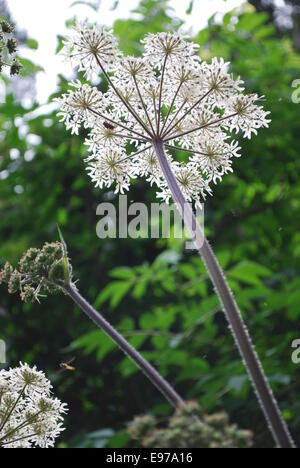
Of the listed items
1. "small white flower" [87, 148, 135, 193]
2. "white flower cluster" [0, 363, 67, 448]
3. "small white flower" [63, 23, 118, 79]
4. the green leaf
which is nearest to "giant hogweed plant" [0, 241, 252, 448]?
"white flower cluster" [0, 363, 67, 448]

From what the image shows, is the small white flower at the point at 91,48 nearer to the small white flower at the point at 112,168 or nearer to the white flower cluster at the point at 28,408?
the small white flower at the point at 112,168

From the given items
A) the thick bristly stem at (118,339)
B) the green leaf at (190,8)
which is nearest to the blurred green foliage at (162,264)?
the green leaf at (190,8)

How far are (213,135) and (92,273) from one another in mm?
1816

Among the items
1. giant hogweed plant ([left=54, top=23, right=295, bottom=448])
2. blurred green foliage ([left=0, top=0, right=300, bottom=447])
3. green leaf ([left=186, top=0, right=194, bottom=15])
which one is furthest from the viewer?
blurred green foliage ([left=0, top=0, right=300, bottom=447])

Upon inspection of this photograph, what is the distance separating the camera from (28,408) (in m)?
0.85

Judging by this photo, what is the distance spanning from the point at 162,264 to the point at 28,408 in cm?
143

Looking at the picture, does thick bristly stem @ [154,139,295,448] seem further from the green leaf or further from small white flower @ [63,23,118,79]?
the green leaf

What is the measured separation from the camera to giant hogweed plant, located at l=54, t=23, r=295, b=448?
917mm

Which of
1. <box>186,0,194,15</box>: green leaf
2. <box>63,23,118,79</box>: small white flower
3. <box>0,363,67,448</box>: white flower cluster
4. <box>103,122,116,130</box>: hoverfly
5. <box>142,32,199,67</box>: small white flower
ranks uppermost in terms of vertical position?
<box>186,0,194,15</box>: green leaf

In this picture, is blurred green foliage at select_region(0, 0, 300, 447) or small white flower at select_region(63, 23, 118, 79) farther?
blurred green foliage at select_region(0, 0, 300, 447)

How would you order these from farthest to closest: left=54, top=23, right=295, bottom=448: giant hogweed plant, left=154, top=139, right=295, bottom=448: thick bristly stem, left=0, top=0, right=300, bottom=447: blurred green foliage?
left=0, top=0, right=300, bottom=447: blurred green foliage
left=54, top=23, right=295, bottom=448: giant hogweed plant
left=154, top=139, right=295, bottom=448: thick bristly stem

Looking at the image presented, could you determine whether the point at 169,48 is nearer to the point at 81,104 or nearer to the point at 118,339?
the point at 81,104

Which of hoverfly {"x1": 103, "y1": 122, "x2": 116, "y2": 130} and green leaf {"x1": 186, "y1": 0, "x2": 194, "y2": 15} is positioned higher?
green leaf {"x1": 186, "y1": 0, "x2": 194, "y2": 15}

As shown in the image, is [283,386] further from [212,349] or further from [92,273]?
[92,273]
